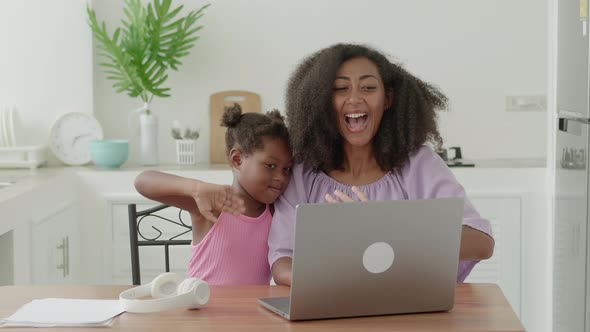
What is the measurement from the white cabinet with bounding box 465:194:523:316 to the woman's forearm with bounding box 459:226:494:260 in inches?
68.1

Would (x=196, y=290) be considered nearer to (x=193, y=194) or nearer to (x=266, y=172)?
(x=193, y=194)

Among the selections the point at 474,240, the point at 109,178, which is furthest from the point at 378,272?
the point at 109,178

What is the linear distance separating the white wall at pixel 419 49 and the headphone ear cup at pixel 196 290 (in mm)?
2494

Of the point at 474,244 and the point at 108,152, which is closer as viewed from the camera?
the point at 474,244

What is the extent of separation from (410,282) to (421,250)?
7cm

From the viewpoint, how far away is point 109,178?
→ 406 centimetres

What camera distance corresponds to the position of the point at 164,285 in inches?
78.3

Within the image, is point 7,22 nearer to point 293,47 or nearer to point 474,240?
point 293,47

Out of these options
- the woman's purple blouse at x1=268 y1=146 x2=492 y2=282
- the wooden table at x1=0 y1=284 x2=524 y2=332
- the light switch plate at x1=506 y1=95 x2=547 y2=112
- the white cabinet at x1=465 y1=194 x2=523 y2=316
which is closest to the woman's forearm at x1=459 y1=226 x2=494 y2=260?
the woman's purple blouse at x1=268 y1=146 x2=492 y2=282

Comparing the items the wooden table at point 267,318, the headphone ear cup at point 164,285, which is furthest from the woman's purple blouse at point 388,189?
the headphone ear cup at point 164,285

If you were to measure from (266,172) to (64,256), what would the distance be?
1.68 meters

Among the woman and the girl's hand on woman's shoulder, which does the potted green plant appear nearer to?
the woman

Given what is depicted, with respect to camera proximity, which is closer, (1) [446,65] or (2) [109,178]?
(2) [109,178]

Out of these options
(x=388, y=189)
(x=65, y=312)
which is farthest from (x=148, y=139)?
(x=65, y=312)
